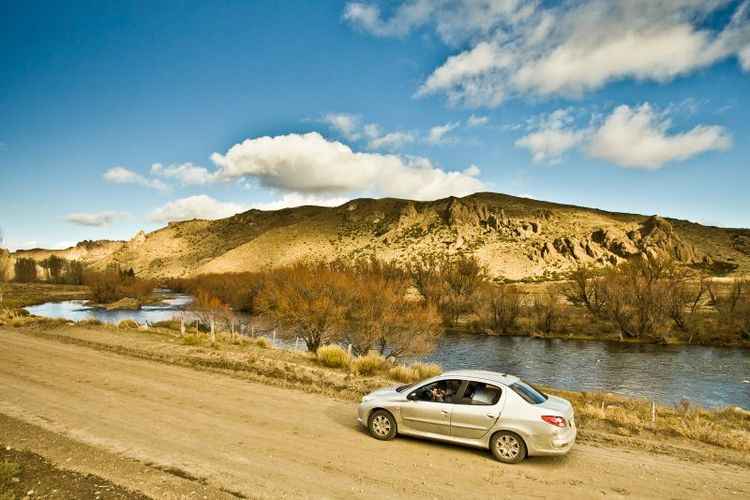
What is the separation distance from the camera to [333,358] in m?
20.5

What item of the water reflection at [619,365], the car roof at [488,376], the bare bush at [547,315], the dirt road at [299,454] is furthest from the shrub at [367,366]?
the bare bush at [547,315]

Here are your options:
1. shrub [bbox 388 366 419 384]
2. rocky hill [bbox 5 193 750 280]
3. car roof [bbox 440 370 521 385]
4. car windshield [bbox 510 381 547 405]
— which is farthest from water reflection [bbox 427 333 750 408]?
rocky hill [bbox 5 193 750 280]

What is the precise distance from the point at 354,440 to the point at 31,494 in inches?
221

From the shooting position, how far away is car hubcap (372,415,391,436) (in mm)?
10062

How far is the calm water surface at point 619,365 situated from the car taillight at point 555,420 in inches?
722

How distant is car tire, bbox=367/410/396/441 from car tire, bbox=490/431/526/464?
2.12m

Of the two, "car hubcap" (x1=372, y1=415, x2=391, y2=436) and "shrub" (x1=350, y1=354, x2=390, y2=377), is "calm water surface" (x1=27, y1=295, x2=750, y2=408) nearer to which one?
"shrub" (x1=350, y1=354, x2=390, y2=377)

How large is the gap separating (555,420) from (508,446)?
1022mm

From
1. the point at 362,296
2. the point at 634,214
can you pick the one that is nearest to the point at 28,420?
the point at 362,296

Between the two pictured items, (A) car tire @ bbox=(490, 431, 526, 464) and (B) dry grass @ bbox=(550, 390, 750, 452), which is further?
(B) dry grass @ bbox=(550, 390, 750, 452)

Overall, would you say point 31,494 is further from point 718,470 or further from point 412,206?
point 412,206

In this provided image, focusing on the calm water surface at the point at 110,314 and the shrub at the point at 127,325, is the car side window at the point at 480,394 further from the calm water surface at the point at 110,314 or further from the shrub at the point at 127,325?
the calm water surface at the point at 110,314

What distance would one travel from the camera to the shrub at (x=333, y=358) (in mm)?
20297

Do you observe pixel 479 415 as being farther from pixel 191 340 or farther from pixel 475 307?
pixel 475 307
